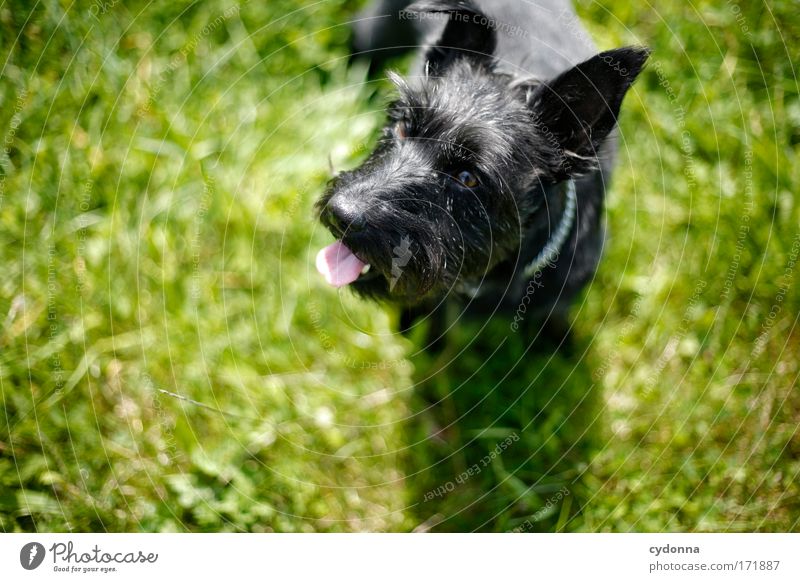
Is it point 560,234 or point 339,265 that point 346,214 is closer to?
point 339,265

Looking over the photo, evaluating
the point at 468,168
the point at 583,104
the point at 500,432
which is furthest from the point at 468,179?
the point at 500,432

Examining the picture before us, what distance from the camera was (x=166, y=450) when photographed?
3.90 meters

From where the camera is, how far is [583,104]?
293 cm

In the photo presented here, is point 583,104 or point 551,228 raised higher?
point 583,104

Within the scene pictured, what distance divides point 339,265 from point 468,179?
0.78 m

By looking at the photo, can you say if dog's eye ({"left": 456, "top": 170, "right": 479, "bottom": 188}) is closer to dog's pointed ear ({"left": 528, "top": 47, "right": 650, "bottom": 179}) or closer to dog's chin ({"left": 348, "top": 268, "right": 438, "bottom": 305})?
dog's pointed ear ({"left": 528, "top": 47, "right": 650, "bottom": 179})

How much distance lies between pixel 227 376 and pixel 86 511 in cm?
110

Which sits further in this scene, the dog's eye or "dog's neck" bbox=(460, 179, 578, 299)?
"dog's neck" bbox=(460, 179, 578, 299)

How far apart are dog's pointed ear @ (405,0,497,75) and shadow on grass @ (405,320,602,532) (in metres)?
1.66
